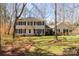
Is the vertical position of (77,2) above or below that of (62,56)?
above

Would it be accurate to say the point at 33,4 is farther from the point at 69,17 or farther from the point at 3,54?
Result: the point at 3,54

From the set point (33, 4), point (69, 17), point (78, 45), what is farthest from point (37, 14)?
point (78, 45)

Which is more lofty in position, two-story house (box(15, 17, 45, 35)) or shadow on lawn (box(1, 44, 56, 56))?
two-story house (box(15, 17, 45, 35))

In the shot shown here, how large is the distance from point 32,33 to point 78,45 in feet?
1.43

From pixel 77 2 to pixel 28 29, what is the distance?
51 centimetres

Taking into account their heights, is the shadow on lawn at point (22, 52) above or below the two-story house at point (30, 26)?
below

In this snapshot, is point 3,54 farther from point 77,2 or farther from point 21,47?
point 77,2

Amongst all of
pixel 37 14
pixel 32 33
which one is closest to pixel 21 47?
pixel 32 33

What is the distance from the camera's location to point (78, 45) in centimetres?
263

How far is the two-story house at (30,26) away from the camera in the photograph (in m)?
2.62

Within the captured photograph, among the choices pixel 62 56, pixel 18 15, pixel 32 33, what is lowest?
pixel 62 56

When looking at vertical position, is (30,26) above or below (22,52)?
above

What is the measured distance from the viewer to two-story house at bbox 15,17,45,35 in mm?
2619

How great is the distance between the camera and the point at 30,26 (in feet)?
8.63
